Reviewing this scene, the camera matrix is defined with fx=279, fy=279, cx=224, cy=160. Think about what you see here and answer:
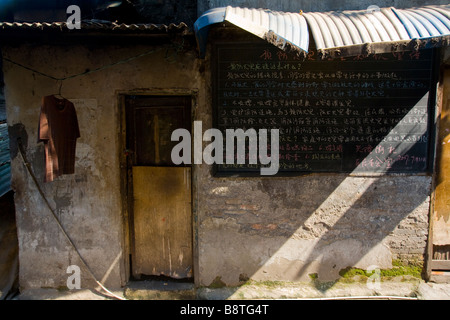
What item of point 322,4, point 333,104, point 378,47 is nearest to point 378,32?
point 378,47

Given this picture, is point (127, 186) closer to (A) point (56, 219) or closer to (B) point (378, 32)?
(A) point (56, 219)

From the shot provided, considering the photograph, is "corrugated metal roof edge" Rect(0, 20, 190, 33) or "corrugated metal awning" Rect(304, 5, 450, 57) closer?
"corrugated metal awning" Rect(304, 5, 450, 57)

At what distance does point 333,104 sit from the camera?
12.0 ft

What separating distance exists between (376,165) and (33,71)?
476cm

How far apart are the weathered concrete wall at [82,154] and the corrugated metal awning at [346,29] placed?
3.85ft

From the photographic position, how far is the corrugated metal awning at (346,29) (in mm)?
2646

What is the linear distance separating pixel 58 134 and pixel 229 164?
2.19m

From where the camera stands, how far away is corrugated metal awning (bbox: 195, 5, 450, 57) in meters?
2.65

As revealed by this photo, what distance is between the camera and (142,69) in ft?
12.1

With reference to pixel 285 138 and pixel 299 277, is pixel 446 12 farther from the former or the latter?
pixel 299 277

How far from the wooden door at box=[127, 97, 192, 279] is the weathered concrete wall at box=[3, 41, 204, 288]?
0.71ft

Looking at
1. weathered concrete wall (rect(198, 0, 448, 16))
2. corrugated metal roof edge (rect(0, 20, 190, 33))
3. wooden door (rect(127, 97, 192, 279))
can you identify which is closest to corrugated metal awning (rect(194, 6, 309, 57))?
corrugated metal roof edge (rect(0, 20, 190, 33))

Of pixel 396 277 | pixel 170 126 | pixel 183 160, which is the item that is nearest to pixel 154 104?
pixel 170 126

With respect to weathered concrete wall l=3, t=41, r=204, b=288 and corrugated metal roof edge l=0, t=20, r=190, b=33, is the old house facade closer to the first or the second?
weathered concrete wall l=3, t=41, r=204, b=288
